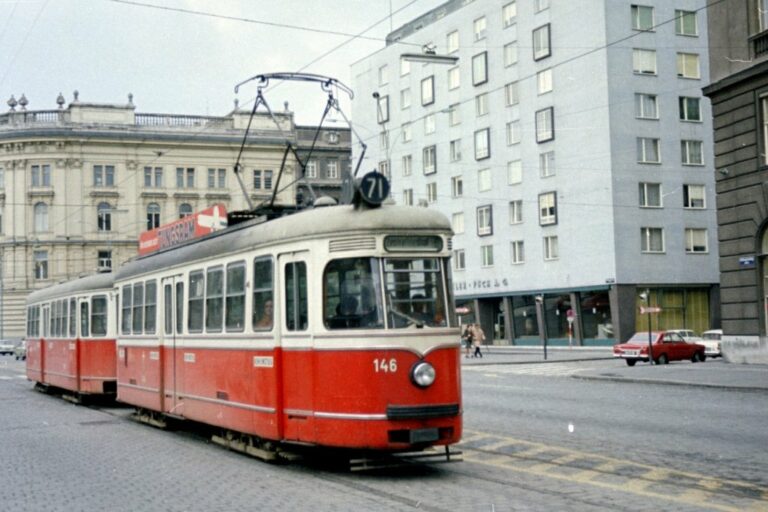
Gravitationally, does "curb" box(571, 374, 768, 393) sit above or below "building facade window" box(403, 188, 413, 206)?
below

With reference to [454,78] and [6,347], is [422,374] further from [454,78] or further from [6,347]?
[6,347]

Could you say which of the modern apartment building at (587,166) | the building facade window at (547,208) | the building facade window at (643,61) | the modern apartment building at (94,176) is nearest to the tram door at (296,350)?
the modern apartment building at (587,166)

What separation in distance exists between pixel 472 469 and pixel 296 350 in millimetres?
2357

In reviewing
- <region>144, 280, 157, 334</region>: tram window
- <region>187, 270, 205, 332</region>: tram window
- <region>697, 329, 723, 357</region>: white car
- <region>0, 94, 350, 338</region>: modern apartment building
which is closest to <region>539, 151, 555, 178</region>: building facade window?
<region>697, 329, 723, 357</region>: white car

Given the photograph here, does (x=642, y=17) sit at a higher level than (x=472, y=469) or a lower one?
higher

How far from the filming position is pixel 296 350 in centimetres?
1110

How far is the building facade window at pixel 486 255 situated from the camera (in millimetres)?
60938

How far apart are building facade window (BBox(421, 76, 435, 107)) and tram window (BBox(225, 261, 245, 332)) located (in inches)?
2102

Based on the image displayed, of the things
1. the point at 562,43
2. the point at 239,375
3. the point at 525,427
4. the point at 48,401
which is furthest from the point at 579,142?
the point at 239,375

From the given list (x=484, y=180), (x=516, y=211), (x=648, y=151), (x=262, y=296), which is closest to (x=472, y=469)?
(x=262, y=296)

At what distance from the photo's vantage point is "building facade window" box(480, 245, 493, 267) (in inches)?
2399

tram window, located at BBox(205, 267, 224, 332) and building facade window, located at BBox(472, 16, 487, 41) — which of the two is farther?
→ building facade window, located at BBox(472, 16, 487, 41)

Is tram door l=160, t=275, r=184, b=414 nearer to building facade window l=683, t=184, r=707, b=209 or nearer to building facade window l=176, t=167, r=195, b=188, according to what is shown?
building facade window l=683, t=184, r=707, b=209

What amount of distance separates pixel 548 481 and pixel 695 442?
14.3ft
